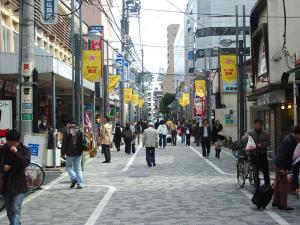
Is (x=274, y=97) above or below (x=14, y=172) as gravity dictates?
above

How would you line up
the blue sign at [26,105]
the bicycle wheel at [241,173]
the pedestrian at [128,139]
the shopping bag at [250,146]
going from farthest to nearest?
the pedestrian at [128,139] → the bicycle wheel at [241,173] → the blue sign at [26,105] → the shopping bag at [250,146]

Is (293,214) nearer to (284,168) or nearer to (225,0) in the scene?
(284,168)

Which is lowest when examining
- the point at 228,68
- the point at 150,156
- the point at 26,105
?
the point at 150,156

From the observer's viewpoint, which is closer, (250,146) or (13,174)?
(13,174)

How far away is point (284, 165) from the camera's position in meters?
10.4

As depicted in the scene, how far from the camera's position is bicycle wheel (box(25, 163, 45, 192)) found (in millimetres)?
13477

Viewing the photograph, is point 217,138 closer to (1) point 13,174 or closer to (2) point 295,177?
(2) point 295,177

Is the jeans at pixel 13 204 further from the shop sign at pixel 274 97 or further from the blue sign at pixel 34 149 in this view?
the shop sign at pixel 274 97

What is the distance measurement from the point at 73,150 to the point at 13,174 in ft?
21.1

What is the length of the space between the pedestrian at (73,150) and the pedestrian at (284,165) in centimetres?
542

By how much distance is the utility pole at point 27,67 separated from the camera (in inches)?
542

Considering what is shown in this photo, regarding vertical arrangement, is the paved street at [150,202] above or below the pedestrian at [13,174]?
below

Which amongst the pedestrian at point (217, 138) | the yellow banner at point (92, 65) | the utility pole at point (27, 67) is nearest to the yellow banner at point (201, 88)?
the pedestrian at point (217, 138)

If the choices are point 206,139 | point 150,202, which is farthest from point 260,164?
point 206,139
